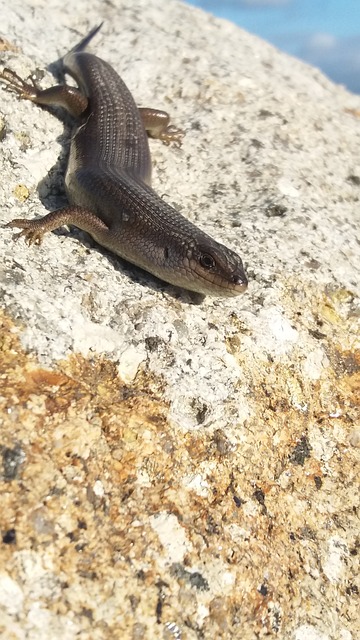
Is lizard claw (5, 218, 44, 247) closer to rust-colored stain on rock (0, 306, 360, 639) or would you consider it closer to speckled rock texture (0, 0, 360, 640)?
speckled rock texture (0, 0, 360, 640)

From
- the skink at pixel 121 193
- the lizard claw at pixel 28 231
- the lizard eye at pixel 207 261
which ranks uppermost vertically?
the lizard eye at pixel 207 261

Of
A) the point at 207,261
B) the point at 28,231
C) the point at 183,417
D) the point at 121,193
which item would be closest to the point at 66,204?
the point at 121,193

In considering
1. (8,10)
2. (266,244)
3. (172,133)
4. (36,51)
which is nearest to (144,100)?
(172,133)

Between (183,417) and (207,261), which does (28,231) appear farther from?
(183,417)

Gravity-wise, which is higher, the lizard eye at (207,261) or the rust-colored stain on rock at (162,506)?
the lizard eye at (207,261)

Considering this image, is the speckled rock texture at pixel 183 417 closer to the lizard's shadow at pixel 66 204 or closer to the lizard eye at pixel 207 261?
the lizard's shadow at pixel 66 204

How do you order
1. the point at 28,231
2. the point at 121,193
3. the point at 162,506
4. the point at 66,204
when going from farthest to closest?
1. the point at 66,204
2. the point at 121,193
3. the point at 28,231
4. the point at 162,506

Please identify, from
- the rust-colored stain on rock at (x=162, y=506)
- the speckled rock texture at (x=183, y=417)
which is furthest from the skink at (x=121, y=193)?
the rust-colored stain on rock at (x=162, y=506)
